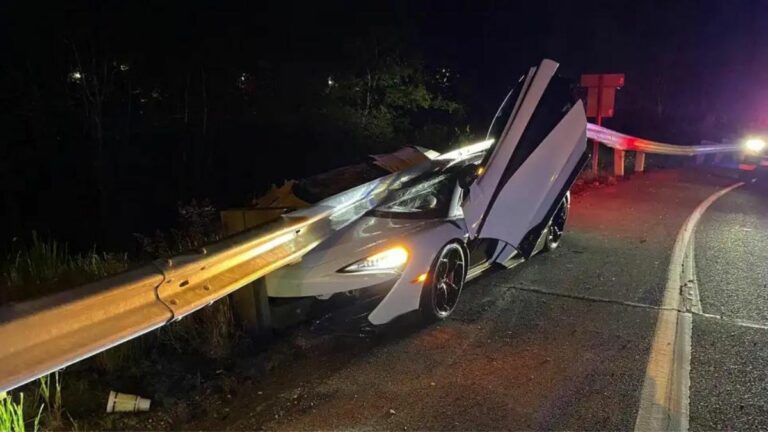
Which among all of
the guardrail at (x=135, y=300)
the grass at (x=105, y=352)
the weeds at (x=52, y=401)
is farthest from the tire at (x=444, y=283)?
the weeds at (x=52, y=401)

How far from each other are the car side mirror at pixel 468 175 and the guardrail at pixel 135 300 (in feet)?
5.16

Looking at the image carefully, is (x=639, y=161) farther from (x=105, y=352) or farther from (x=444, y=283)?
(x=105, y=352)

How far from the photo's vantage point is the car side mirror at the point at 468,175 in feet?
17.8

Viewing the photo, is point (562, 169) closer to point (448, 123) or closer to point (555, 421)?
point (555, 421)

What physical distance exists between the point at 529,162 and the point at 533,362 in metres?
2.15

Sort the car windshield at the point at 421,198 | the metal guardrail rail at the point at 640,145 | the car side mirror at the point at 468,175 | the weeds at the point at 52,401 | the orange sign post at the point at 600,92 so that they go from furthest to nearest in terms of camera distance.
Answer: the orange sign post at the point at 600,92 < the metal guardrail rail at the point at 640,145 < the car side mirror at the point at 468,175 < the car windshield at the point at 421,198 < the weeds at the point at 52,401

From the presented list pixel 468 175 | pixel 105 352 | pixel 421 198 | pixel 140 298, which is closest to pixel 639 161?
pixel 468 175

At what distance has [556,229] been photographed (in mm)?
7277

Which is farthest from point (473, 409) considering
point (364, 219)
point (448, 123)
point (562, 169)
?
point (448, 123)

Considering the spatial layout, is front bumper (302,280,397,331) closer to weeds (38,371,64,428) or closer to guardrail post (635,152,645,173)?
weeds (38,371,64,428)

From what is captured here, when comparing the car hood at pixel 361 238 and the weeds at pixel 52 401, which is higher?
the car hood at pixel 361 238

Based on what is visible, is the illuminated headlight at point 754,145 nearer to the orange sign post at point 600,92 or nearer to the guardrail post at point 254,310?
the orange sign post at point 600,92

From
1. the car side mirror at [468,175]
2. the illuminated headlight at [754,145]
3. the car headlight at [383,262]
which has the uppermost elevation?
the car side mirror at [468,175]

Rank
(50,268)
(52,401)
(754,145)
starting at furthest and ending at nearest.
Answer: (754,145) → (50,268) → (52,401)
